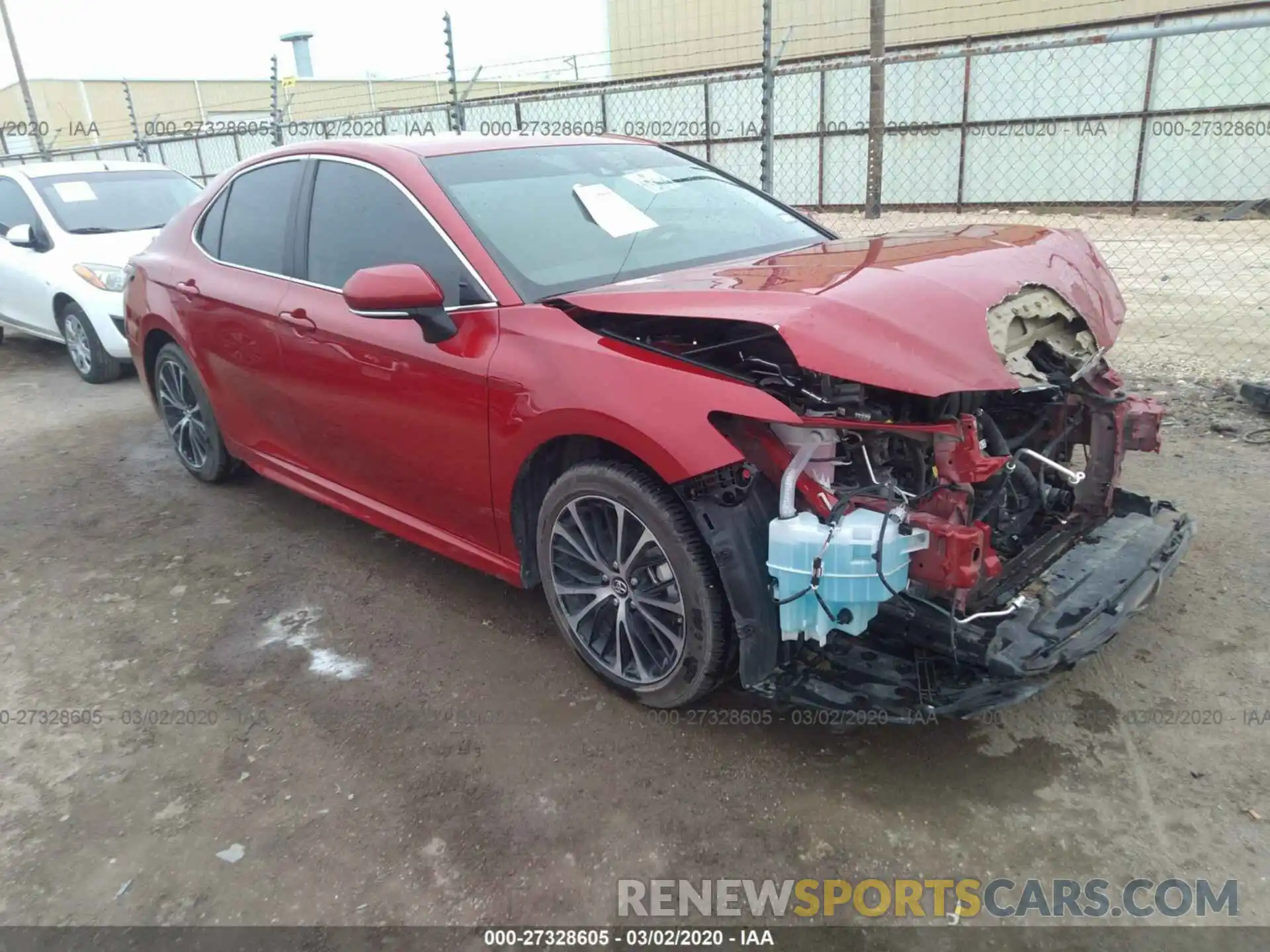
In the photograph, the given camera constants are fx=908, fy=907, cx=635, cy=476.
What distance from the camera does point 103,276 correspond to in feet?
23.9

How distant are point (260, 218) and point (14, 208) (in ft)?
18.3

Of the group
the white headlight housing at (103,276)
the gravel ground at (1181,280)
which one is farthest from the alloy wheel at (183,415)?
the gravel ground at (1181,280)

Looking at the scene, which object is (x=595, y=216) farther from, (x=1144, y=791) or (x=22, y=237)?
(x=22, y=237)

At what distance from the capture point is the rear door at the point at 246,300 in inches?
153

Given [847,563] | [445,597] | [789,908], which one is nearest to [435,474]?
A: [445,597]

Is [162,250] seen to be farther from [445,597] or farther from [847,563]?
[847,563]

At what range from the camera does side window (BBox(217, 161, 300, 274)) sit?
3.91 m

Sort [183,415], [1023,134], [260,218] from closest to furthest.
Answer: [260,218] → [183,415] → [1023,134]

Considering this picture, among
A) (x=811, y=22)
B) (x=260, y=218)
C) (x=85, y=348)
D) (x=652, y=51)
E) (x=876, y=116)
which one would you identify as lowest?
(x=85, y=348)

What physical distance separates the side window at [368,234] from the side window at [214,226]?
35.2 inches

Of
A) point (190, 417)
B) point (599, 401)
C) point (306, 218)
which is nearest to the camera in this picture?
point (599, 401)

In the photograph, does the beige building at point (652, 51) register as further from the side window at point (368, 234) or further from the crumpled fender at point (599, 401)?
the crumpled fender at point (599, 401)

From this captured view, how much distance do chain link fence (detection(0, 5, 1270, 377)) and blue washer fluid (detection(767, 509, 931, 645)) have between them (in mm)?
9140

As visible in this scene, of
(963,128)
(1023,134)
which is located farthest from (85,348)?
(1023,134)
